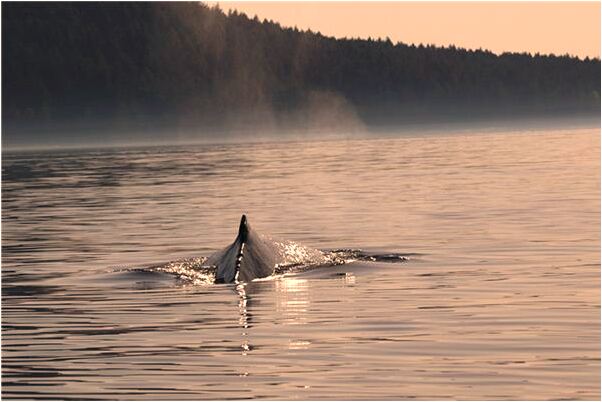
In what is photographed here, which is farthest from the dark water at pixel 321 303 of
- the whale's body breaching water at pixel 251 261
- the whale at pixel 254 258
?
A: the whale at pixel 254 258

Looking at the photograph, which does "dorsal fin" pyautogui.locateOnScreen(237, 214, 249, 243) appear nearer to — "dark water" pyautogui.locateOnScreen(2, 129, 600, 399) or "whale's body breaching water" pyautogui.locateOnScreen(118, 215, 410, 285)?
"whale's body breaching water" pyautogui.locateOnScreen(118, 215, 410, 285)

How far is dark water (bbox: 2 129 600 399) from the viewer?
1795 centimetres

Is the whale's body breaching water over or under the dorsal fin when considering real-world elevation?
under

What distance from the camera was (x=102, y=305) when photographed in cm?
2488

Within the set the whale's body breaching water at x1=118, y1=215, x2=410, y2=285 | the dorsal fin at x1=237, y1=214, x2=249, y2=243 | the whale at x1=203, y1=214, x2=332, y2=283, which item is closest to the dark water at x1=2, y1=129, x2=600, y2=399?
the whale's body breaching water at x1=118, y1=215, x2=410, y2=285

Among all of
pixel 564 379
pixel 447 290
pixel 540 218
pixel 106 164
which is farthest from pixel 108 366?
pixel 106 164

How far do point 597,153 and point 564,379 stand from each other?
65.9m

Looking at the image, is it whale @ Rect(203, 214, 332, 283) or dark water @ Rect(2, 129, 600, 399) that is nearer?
dark water @ Rect(2, 129, 600, 399)

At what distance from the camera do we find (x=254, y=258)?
28312 millimetres

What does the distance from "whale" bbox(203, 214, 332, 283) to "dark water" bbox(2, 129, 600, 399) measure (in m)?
0.63

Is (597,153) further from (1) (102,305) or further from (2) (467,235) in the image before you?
(1) (102,305)

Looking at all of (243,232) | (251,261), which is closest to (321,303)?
(251,261)

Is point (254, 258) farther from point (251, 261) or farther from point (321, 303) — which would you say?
point (321, 303)

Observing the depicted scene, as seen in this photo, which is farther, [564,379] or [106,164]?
[106,164]
